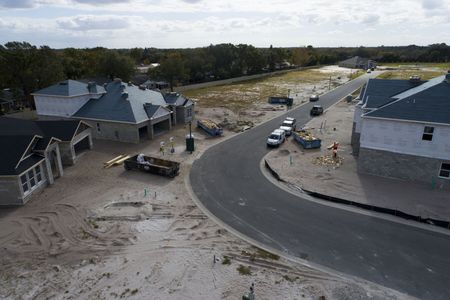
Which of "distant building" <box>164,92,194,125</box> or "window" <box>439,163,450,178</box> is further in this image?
"distant building" <box>164,92,194,125</box>

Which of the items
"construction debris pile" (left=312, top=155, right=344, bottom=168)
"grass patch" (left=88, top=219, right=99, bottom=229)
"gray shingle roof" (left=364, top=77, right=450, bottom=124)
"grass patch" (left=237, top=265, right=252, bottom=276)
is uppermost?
"gray shingle roof" (left=364, top=77, right=450, bottom=124)

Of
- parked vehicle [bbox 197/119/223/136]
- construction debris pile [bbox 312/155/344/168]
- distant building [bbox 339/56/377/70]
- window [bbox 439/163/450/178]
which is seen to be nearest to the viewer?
window [bbox 439/163/450/178]

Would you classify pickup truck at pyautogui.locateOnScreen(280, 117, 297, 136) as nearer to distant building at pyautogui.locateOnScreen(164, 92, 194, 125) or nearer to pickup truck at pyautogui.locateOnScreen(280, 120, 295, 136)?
pickup truck at pyautogui.locateOnScreen(280, 120, 295, 136)

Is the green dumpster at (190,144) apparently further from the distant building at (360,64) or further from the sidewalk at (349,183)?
the distant building at (360,64)

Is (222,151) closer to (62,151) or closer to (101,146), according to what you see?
(101,146)

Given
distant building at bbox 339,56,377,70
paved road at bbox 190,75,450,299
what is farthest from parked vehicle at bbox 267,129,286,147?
distant building at bbox 339,56,377,70

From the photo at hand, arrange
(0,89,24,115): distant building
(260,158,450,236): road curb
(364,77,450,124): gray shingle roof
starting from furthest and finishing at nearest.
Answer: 1. (0,89,24,115): distant building
2. (364,77,450,124): gray shingle roof
3. (260,158,450,236): road curb
